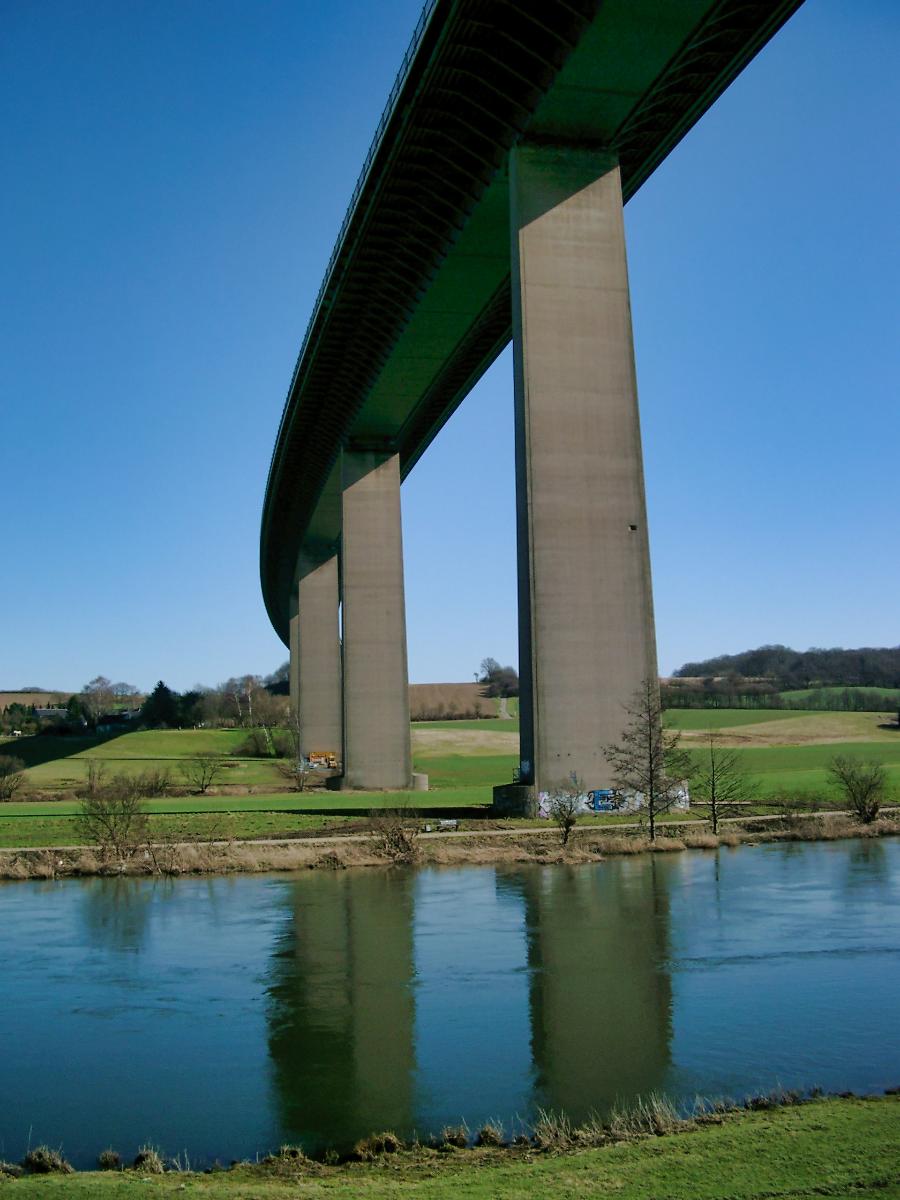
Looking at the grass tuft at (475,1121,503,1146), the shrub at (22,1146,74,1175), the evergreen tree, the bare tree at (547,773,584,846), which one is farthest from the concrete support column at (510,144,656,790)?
the evergreen tree

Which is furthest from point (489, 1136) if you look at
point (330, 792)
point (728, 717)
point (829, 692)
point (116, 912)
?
point (829, 692)

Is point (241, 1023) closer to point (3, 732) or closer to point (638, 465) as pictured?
point (638, 465)

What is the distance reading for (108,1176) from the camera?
8.38 metres

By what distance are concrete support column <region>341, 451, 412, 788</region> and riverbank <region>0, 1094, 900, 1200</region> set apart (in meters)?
50.3

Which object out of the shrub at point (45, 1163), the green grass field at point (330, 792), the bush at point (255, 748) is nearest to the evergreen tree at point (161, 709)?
the green grass field at point (330, 792)

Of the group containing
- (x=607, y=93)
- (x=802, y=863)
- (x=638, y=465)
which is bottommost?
(x=802, y=863)

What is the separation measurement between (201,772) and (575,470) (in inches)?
1841

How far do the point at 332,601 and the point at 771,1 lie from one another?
2641 inches

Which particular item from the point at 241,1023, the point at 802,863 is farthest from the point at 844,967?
the point at 802,863

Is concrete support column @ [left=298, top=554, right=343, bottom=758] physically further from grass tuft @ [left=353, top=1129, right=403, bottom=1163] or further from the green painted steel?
grass tuft @ [left=353, top=1129, right=403, bottom=1163]

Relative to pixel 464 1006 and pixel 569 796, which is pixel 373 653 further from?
pixel 464 1006

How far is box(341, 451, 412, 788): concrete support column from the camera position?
5909cm

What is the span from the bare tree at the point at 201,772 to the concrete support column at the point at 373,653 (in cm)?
768

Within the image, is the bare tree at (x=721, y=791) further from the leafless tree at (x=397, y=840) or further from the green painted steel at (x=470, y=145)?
the green painted steel at (x=470, y=145)
